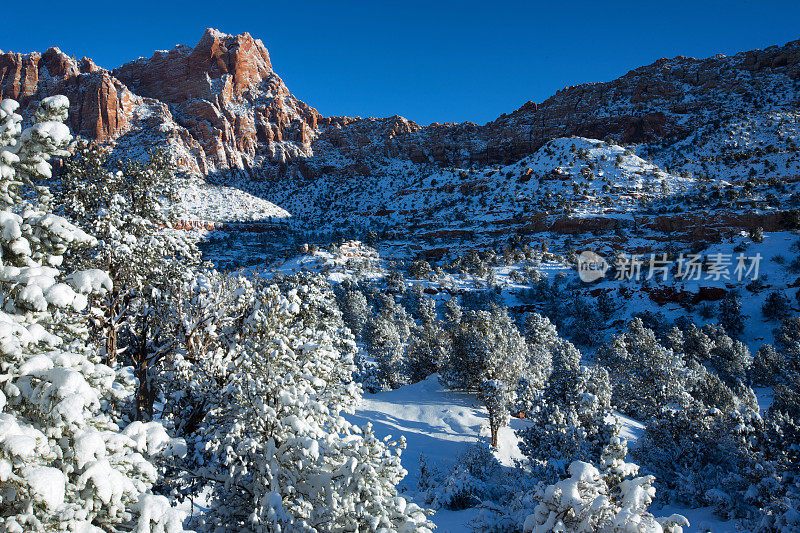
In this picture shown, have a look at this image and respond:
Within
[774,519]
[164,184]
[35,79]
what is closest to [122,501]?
[164,184]

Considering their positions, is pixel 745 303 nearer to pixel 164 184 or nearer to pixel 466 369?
pixel 466 369

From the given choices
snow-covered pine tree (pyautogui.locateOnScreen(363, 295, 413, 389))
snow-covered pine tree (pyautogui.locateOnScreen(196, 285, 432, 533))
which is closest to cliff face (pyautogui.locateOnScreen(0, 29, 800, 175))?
snow-covered pine tree (pyautogui.locateOnScreen(363, 295, 413, 389))

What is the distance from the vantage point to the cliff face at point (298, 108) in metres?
111

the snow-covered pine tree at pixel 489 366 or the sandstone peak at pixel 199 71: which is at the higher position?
the sandstone peak at pixel 199 71

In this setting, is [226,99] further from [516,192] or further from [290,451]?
[290,451]

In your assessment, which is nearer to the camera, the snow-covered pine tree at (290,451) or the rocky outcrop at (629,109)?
the snow-covered pine tree at (290,451)

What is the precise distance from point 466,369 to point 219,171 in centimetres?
13078

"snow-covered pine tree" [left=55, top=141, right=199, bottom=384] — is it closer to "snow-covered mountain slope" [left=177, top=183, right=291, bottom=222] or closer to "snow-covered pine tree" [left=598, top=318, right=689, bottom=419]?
"snow-covered pine tree" [left=598, top=318, right=689, bottom=419]

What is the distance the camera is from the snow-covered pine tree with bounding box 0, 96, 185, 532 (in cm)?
288

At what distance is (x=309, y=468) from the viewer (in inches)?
222

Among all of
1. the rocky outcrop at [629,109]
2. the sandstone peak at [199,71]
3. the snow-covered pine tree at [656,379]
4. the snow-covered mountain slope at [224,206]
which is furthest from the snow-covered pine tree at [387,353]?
the sandstone peak at [199,71]

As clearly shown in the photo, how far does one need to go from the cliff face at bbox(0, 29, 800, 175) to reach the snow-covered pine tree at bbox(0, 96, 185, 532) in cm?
10400

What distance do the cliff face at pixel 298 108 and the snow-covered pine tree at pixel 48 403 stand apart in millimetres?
103996

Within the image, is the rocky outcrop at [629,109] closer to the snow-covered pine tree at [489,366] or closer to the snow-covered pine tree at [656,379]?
the snow-covered pine tree at [656,379]
